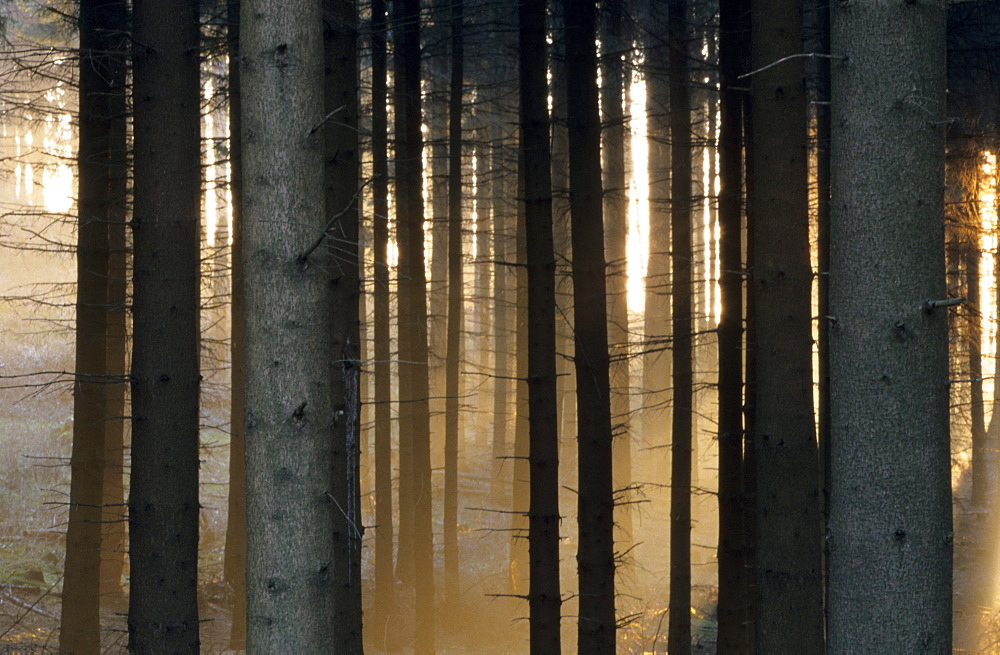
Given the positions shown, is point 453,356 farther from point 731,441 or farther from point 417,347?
point 731,441

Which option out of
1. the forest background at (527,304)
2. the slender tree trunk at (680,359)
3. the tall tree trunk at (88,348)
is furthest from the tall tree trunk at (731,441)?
the tall tree trunk at (88,348)

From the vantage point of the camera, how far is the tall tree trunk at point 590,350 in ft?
26.9

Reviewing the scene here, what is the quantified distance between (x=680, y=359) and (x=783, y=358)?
4702mm

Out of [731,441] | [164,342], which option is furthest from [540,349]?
[164,342]

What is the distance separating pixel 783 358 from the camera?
19.5 feet

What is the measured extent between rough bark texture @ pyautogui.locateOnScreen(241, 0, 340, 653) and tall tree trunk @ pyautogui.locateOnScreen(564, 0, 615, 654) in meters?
4.55

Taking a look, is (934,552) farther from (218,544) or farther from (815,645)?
(218,544)

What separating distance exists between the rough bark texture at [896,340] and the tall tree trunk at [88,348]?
832 centimetres

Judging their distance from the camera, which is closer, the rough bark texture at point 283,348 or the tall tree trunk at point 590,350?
the rough bark texture at point 283,348

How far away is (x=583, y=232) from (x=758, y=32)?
3012mm

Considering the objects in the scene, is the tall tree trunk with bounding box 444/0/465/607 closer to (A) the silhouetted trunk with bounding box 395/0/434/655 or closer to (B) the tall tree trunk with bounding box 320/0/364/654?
(A) the silhouetted trunk with bounding box 395/0/434/655

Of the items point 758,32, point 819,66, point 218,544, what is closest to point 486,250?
point 218,544

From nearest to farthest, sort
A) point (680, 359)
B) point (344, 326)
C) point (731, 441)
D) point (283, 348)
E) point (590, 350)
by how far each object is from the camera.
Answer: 1. point (283, 348)
2. point (344, 326)
3. point (590, 350)
4. point (731, 441)
5. point (680, 359)

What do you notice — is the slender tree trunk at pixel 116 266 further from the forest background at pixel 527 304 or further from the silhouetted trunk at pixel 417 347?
the silhouetted trunk at pixel 417 347
